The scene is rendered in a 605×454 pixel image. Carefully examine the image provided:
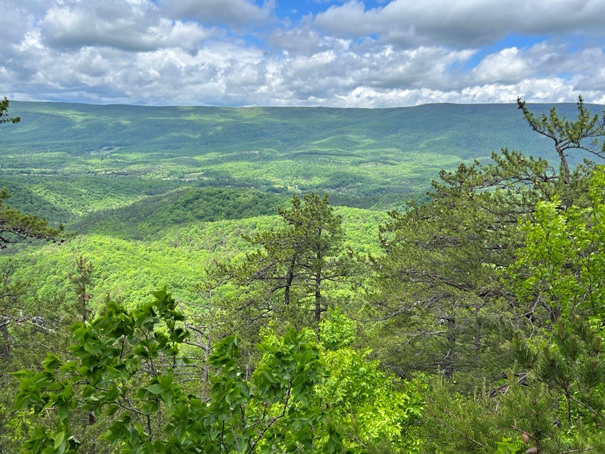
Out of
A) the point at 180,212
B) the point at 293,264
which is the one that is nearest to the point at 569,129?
the point at 293,264

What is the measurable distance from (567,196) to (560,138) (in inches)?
117

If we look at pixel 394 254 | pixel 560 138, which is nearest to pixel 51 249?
pixel 394 254

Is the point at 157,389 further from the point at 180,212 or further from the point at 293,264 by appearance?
the point at 180,212

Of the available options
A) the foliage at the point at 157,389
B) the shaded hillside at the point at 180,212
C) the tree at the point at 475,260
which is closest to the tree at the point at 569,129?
the tree at the point at 475,260

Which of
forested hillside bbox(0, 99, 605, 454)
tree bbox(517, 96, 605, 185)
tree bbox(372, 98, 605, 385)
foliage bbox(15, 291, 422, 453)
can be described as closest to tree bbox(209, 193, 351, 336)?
forested hillside bbox(0, 99, 605, 454)

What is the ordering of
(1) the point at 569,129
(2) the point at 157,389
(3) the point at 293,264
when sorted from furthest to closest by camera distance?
(3) the point at 293,264 → (1) the point at 569,129 → (2) the point at 157,389

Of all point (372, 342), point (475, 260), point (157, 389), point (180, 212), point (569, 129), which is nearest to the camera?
point (157, 389)

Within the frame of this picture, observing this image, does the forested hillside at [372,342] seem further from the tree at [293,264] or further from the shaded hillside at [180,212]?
the shaded hillside at [180,212]

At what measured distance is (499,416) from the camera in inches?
173

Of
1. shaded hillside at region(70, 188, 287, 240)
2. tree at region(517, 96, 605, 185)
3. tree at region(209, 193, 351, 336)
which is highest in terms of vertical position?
tree at region(517, 96, 605, 185)

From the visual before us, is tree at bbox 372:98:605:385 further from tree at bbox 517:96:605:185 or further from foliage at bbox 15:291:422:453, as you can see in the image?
→ foliage at bbox 15:291:422:453

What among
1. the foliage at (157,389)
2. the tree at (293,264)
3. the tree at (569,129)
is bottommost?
the tree at (293,264)

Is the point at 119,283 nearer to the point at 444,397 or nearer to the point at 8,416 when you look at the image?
the point at 8,416

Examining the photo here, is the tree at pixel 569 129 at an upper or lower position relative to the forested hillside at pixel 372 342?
upper
